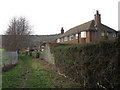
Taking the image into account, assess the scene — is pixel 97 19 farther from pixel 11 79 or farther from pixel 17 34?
pixel 11 79

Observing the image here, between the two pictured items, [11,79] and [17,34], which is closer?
[11,79]

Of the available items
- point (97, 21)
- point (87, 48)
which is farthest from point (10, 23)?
point (87, 48)

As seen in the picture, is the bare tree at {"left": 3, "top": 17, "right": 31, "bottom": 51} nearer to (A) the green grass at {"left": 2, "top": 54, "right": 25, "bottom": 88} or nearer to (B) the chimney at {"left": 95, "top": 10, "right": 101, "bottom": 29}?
(A) the green grass at {"left": 2, "top": 54, "right": 25, "bottom": 88}

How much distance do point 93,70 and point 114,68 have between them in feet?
3.79

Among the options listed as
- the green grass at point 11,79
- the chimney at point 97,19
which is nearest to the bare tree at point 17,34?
the green grass at point 11,79

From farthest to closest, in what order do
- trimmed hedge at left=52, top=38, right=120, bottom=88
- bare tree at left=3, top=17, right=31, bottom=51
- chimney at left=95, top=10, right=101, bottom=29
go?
bare tree at left=3, top=17, right=31, bottom=51 → chimney at left=95, top=10, right=101, bottom=29 → trimmed hedge at left=52, top=38, right=120, bottom=88

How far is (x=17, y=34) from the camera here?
31328 mm

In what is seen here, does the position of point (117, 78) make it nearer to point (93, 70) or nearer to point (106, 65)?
point (106, 65)

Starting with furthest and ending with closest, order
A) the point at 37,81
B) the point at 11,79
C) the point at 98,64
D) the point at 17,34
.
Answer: the point at 17,34
the point at 11,79
the point at 37,81
the point at 98,64

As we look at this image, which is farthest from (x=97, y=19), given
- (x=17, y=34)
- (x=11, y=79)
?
(x=11, y=79)

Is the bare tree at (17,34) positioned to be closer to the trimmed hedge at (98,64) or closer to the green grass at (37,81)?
the green grass at (37,81)

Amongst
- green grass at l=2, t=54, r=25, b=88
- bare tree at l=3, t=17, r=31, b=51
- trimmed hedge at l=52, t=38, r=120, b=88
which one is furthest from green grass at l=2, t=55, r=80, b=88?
bare tree at l=3, t=17, r=31, b=51

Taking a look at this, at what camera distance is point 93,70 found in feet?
17.5

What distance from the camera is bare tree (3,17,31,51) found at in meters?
27.0
